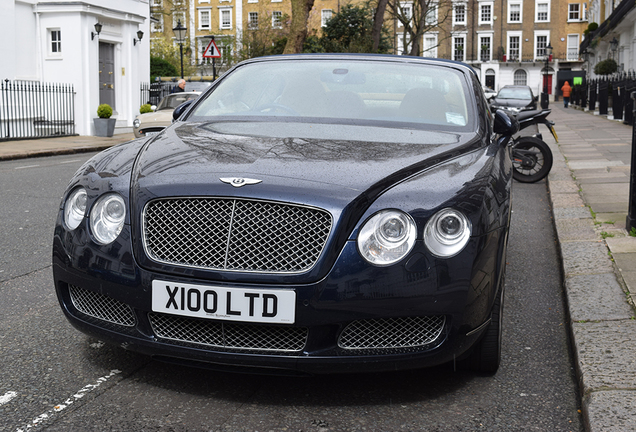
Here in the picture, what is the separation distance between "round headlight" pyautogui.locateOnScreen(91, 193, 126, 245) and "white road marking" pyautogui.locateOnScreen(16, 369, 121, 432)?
618 millimetres

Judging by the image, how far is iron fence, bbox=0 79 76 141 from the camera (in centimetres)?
2181

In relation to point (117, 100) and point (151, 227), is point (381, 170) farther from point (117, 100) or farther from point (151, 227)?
point (117, 100)

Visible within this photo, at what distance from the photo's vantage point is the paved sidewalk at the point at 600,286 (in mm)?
2857

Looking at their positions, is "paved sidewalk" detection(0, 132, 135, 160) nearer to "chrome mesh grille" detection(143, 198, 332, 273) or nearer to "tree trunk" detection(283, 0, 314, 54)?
"tree trunk" detection(283, 0, 314, 54)

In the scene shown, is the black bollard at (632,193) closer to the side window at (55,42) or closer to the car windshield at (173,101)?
the car windshield at (173,101)

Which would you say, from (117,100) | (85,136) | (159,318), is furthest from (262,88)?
(117,100)

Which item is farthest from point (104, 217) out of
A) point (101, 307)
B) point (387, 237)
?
point (387, 237)

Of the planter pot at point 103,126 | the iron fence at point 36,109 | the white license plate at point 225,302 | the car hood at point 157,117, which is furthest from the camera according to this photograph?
the planter pot at point 103,126

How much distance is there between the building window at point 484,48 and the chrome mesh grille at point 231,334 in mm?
81725

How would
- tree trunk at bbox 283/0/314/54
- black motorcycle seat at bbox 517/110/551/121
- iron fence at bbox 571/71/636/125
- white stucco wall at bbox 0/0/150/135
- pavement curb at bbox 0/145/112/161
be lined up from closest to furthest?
black motorcycle seat at bbox 517/110/551/121, pavement curb at bbox 0/145/112/161, iron fence at bbox 571/71/636/125, white stucco wall at bbox 0/0/150/135, tree trunk at bbox 283/0/314/54

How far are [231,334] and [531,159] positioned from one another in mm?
8351

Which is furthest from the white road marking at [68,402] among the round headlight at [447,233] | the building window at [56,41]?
the building window at [56,41]

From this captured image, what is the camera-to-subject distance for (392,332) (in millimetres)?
2807

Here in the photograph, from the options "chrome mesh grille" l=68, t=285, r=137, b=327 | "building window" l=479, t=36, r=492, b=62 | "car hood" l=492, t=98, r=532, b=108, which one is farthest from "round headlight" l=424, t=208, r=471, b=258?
"building window" l=479, t=36, r=492, b=62
